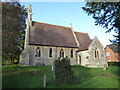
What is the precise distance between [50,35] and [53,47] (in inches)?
130

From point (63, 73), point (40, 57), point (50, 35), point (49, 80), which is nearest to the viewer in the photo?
point (63, 73)

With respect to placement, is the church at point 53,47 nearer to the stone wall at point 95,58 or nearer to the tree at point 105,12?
the stone wall at point 95,58

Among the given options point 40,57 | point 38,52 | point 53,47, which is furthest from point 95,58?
point 38,52

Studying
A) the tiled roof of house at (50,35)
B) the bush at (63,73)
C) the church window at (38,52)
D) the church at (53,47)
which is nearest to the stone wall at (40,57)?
the church at (53,47)

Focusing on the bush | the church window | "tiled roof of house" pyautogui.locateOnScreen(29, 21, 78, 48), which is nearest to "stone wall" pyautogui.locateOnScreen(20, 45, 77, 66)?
the church window

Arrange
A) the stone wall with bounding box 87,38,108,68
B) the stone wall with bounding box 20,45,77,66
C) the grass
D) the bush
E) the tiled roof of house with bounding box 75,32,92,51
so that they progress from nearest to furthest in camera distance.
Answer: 1. the grass
2. the bush
3. the stone wall with bounding box 20,45,77,66
4. the stone wall with bounding box 87,38,108,68
5. the tiled roof of house with bounding box 75,32,92,51

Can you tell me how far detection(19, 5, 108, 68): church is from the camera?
28203mm

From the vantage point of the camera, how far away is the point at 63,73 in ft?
39.1

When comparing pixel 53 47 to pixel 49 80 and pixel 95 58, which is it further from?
pixel 49 80

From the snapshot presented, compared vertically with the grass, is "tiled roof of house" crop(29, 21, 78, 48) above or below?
above

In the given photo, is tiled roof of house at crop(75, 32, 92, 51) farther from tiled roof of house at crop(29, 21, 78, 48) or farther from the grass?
the grass

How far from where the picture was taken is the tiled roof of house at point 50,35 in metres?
29.4

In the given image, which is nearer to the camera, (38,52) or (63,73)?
(63,73)

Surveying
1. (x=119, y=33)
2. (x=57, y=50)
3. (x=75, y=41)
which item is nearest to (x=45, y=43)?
(x=57, y=50)
